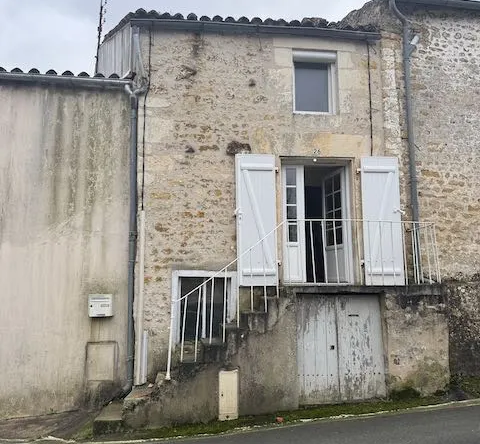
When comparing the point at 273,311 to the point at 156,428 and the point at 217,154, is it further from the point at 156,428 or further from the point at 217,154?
the point at 217,154

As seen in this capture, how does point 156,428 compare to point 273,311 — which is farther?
point 273,311

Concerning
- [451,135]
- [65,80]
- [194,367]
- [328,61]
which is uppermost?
[328,61]

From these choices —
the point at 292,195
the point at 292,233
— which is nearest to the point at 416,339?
Answer: the point at 292,233

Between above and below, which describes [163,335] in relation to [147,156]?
below

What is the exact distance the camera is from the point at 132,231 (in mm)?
7648

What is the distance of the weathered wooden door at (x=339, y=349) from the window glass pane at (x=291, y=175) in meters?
2.01

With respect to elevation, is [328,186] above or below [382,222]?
above

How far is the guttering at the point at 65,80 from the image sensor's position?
777cm

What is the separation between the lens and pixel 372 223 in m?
8.08

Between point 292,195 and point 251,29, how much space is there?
2810 millimetres

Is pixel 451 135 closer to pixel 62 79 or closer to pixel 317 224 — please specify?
pixel 317 224

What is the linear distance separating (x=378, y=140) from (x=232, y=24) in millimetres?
3062

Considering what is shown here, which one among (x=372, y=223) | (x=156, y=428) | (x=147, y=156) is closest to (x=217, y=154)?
(x=147, y=156)

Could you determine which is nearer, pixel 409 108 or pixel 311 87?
pixel 409 108
